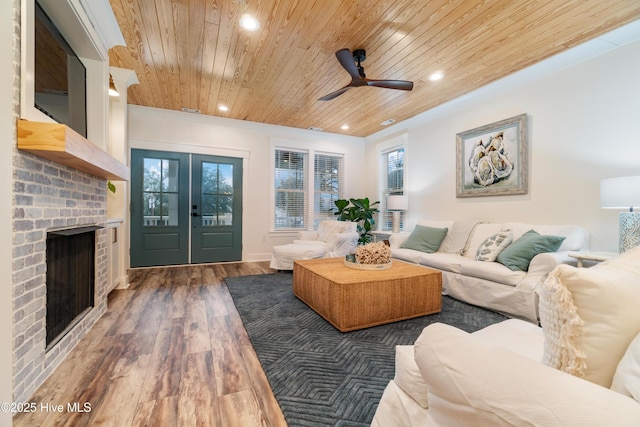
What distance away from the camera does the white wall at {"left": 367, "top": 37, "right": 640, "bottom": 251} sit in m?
2.48

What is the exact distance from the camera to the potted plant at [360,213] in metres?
5.39

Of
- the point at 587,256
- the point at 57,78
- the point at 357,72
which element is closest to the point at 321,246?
the point at 357,72

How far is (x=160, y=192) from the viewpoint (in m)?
4.53

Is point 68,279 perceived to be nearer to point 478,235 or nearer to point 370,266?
point 370,266

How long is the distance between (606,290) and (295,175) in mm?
5157

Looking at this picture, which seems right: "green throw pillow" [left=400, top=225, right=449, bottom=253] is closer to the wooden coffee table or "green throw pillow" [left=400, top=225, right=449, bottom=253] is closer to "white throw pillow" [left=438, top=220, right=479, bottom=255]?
"white throw pillow" [left=438, top=220, right=479, bottom=255]

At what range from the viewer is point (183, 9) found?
2.18m

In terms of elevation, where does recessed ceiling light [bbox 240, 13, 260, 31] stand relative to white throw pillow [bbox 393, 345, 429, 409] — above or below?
above

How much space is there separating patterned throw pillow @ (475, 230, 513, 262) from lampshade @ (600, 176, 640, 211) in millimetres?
799

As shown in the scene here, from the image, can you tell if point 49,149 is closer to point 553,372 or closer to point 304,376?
point 304,376

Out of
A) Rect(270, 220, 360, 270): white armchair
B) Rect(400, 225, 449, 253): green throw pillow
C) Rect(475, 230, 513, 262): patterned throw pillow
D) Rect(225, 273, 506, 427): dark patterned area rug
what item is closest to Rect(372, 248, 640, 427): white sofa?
Rect(225, 273, 506, 427): dark patterned area rug

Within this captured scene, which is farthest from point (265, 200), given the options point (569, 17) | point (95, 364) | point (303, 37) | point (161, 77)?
point (569, 17)

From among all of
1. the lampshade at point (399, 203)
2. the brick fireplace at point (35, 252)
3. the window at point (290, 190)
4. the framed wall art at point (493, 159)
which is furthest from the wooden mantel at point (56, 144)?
the framed wall art at point (493, 159)

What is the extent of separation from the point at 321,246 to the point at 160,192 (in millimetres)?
2807
